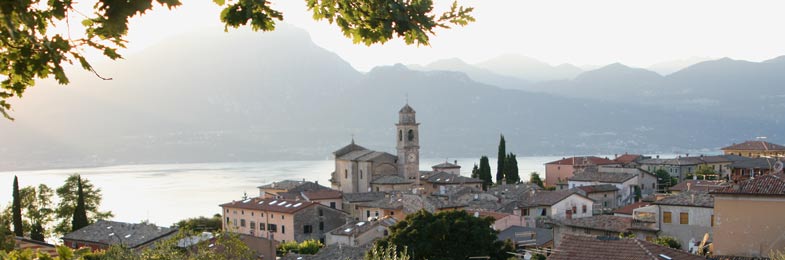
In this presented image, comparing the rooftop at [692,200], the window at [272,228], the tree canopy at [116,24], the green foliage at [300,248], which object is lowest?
the window at [272,228]

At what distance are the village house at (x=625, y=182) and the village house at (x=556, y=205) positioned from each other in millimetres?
8814

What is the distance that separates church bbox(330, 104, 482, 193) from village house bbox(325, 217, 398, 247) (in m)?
18.4

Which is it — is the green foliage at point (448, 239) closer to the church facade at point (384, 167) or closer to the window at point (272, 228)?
the window at point (272, 228)

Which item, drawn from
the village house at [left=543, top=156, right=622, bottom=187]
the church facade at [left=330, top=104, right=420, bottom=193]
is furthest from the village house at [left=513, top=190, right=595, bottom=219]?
the village house at [left=543, top=156, right=622, bottom=187]

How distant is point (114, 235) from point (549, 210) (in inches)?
725

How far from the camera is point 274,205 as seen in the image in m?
37.9

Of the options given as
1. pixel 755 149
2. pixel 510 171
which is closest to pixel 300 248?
pixel 510 171

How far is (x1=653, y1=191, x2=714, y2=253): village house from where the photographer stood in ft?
73.4

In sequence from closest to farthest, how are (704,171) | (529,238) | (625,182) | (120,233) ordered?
(529,238) < (120,233) < (625,182) < (704,171)

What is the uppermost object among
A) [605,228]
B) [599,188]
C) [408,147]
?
[408,147]

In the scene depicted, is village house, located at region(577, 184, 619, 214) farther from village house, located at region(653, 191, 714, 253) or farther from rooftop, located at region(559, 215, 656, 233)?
village house, located at region(653, 191, 714, 253)

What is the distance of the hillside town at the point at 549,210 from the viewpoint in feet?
46.5

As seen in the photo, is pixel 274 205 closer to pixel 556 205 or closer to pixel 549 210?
pixel 549 210

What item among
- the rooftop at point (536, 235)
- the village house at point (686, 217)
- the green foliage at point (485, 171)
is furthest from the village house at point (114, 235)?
the green foliage at point (485, 171)
